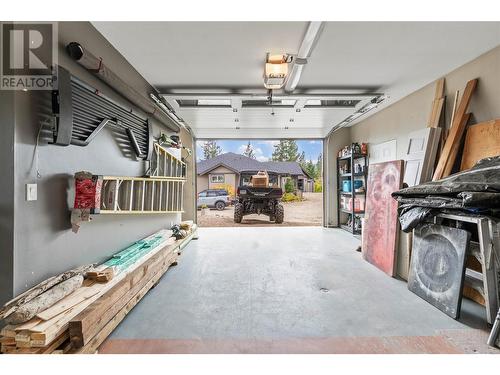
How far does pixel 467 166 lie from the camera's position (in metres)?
2.91

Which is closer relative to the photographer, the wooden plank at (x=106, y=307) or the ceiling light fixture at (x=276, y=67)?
the wooden plank at (x=106, y=307)

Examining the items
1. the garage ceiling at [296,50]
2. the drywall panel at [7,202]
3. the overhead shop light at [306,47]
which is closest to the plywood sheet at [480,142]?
the garage ceiling at [296,50]

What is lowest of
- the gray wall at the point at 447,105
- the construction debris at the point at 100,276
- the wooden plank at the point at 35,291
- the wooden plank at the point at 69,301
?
the wooden plank at the point at 69,301

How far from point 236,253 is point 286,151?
19.2m

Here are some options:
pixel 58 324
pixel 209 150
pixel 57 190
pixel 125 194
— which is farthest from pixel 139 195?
pixel 209 150

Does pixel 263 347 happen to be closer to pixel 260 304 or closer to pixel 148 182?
pixel 260 304

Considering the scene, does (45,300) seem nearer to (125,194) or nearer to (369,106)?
(125,194)

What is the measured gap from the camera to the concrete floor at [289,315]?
1.86 m

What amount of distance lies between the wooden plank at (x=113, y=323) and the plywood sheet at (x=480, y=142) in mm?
4037

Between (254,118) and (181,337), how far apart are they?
4506mm

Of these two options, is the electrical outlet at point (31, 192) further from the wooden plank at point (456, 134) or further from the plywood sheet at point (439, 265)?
the wooden plank at point (456, 134)

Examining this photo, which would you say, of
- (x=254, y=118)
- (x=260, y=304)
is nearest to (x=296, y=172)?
(x=254, y=118)

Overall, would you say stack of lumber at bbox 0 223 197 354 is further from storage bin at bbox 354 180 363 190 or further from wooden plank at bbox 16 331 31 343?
storage bin at bbox 354 180 363 190
